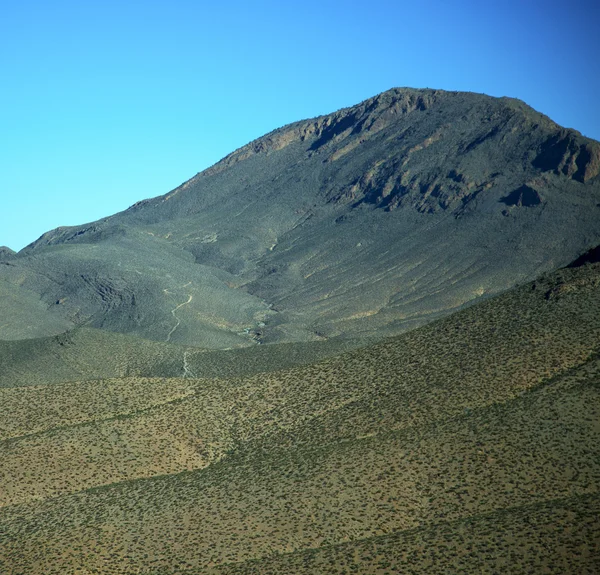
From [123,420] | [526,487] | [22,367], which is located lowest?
[526,487]

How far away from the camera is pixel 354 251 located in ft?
550

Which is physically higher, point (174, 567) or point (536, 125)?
point (536, 125)

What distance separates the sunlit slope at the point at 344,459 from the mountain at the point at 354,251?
66037mm

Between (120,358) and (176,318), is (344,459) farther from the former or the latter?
(176,318)

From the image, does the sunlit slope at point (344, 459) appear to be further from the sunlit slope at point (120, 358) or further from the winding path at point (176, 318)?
the winding path at point (176, 318)

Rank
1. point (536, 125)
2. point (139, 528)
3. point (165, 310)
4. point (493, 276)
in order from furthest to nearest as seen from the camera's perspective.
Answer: point (536, 125) < point (493, 276) < point (165, 310) < point (139, 528)

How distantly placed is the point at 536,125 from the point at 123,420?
145521mm

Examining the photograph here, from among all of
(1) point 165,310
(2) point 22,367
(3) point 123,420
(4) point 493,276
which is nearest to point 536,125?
(4) point 493,276

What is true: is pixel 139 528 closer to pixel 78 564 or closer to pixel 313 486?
pixel 78 564

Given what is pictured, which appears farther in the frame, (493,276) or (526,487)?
(493,276)

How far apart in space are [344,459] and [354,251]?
409 feet

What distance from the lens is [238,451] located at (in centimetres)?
4847

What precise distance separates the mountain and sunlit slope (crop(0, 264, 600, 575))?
66037 millimetres

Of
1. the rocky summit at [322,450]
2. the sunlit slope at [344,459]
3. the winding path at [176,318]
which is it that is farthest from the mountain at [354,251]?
the sunlit slope at [344,459]
